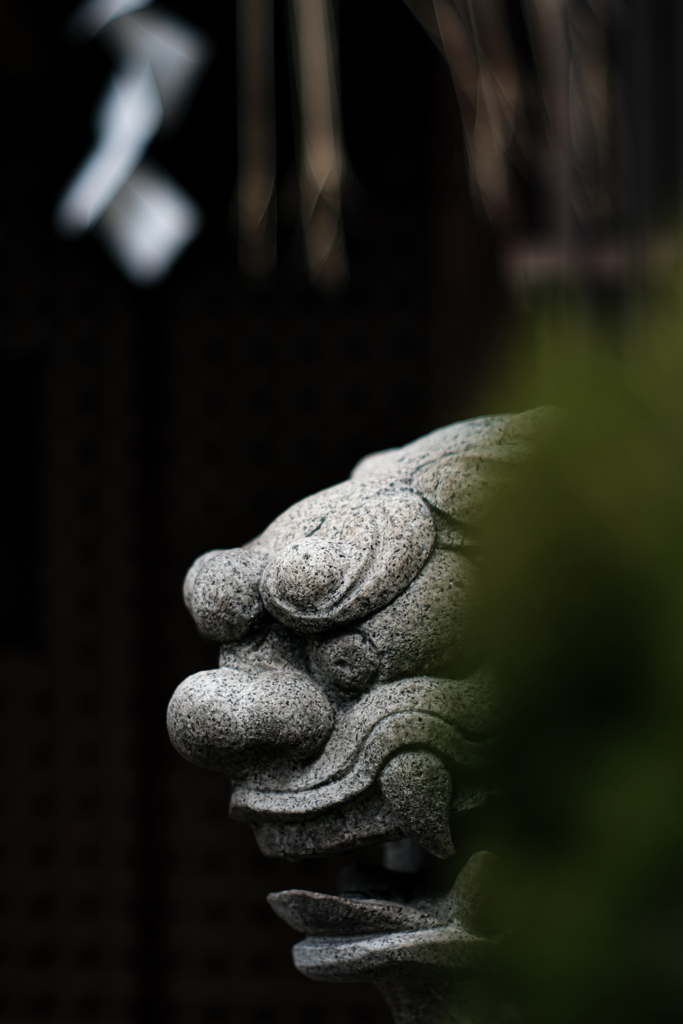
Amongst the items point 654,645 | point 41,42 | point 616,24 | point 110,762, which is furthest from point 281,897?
point 41,42

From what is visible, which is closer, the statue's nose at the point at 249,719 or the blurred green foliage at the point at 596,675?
the blurred green foliage at the point at 596,675

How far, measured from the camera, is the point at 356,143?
7.47 ft

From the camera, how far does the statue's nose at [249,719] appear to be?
2.33ft

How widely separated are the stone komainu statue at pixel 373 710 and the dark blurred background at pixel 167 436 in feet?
4.55

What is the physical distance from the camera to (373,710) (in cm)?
71

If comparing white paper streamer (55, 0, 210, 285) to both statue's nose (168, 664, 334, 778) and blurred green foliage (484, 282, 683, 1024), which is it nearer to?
statue's nose (168, 664, 334, 778)

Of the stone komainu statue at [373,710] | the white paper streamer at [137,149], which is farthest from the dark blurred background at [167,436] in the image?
the stone komainu statue at [373,710]

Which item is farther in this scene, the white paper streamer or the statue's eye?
the white paper streamer

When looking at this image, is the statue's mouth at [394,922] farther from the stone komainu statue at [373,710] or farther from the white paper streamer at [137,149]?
the white paper streamer at [137,149]

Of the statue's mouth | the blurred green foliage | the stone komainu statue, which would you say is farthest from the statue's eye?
the blurred green foliage

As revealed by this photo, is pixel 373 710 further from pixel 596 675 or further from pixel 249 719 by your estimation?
pixel 596 675

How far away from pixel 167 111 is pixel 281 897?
1.89 metres

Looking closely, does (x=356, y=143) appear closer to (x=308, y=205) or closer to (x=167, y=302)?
(x=308, y=205)

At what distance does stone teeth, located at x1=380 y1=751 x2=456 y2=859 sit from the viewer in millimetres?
694
